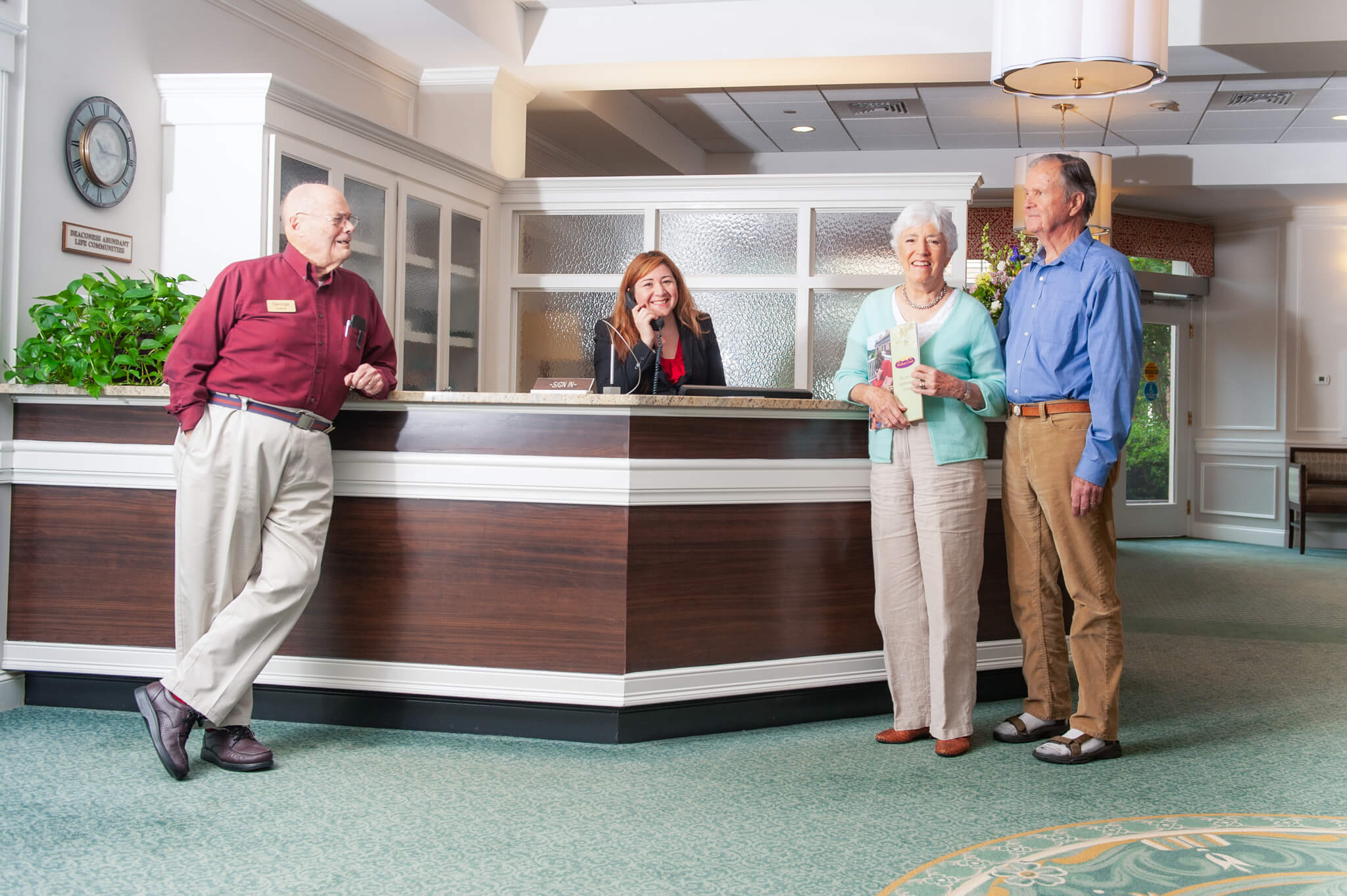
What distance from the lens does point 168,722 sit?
296cm

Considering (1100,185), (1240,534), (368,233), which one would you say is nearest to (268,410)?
(368,233)

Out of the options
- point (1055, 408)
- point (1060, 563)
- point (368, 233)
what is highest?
point (368, 233)

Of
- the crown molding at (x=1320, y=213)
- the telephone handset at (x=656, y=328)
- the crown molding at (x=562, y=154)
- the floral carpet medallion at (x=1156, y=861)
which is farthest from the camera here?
the crown molding at (x=1320, y=213)

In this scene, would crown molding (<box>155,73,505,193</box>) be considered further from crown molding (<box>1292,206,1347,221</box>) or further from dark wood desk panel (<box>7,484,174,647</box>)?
crown molding (<box>1292,206,1347,221</box>)

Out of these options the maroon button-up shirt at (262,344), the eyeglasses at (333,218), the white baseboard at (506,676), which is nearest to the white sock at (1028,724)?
the white baseboard at (506,676)

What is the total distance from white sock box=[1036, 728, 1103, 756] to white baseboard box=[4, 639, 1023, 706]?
24.0 inches

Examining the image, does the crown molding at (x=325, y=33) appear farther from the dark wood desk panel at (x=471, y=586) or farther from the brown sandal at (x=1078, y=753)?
the brown sandal at (x=1078, y=753)

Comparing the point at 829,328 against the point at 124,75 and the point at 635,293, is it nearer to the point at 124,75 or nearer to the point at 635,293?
the point at 635,293

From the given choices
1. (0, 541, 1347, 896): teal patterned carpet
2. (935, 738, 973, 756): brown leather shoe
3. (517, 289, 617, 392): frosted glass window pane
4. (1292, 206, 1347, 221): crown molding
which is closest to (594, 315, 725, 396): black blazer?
(0, 541, 1347, 896): teal patterned carpet

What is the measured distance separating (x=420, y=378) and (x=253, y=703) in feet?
7.65

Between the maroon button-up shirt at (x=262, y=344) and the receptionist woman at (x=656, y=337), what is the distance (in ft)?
3.10

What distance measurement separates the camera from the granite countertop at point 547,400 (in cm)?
324

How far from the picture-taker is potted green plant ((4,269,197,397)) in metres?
3.51

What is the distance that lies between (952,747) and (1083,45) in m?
2.60
